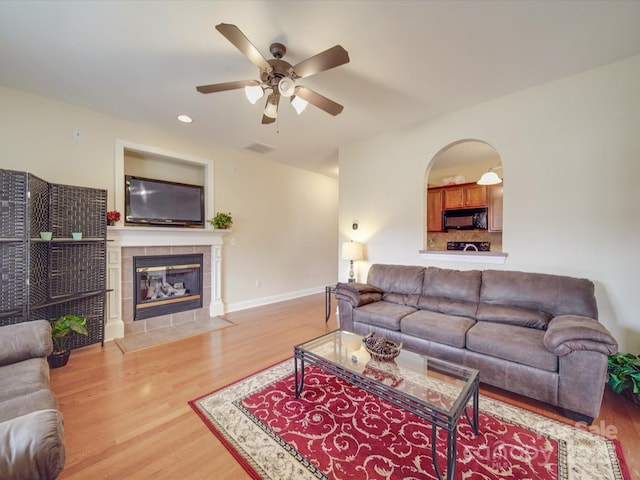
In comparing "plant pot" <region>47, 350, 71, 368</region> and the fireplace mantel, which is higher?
the fireplace mantel

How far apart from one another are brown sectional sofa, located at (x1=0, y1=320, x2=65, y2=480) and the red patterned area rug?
93 cm

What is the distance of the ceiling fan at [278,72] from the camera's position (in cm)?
175

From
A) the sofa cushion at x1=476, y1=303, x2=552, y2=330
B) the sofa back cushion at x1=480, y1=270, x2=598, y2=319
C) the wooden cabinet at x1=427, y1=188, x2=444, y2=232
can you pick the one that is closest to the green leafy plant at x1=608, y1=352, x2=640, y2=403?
the sofa back cushion at x1=480, y1=270, x2=598, y2=319

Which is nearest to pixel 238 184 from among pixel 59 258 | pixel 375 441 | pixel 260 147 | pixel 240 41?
pixel 260 147

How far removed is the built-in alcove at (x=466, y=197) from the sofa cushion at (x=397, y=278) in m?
1.59

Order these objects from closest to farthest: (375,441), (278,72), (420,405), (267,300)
Answer: (420,405), (375,441), (278,72), (267,300)

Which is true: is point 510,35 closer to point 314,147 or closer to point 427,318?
point 427,318

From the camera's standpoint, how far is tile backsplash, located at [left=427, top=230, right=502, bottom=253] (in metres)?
5.13

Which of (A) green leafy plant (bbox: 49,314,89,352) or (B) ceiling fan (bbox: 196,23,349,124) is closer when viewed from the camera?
(B) ceiling fan (bbox: 196,23,349,124)

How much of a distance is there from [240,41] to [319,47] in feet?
2.42

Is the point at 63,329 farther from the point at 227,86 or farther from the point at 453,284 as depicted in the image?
the point at 453,284

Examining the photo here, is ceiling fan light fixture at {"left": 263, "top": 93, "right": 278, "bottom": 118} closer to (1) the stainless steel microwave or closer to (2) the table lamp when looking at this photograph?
(2) the table lamp

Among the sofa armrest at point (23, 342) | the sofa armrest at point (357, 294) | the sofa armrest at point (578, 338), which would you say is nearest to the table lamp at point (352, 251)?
the sofa armrest at point (357, 294)

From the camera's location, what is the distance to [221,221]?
13.7 ft
